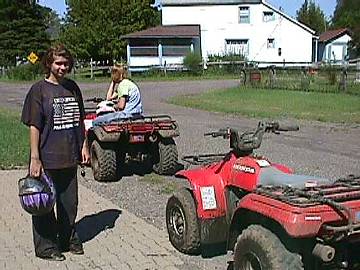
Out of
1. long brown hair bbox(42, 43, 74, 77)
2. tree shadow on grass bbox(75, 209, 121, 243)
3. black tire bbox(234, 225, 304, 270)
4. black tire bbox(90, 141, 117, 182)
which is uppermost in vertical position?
long brown hair bbox(42, 43, 74, 77)

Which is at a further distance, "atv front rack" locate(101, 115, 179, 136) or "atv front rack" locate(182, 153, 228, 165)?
"atv front rack" locate(101, 115, 179, 136)

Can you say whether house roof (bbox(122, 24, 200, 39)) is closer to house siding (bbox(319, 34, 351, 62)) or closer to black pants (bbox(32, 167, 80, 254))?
house siding (bbox(319, 34, 351, 62))

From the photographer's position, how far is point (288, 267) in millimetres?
4605

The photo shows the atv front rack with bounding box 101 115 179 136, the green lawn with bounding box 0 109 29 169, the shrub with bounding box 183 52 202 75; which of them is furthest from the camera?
the shrub with bounding box 183 52 202 75

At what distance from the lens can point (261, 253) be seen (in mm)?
4750

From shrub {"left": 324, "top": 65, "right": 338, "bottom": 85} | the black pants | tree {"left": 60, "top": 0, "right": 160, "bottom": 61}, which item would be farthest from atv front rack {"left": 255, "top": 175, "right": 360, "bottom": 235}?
tree {"left": 60, "top": 0, "right": 160, "bottom": 61}

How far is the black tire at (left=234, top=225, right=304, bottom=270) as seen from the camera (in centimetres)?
462

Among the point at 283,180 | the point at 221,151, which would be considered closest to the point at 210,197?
the point at 283,180

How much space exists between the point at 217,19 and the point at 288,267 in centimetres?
5474

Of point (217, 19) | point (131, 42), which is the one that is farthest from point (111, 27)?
point (217, 19)

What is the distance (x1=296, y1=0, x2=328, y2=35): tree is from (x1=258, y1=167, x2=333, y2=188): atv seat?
85832mm

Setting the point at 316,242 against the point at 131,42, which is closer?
the point at 316,242

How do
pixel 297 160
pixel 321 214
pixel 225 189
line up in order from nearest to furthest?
pixel 321 214 → pixel 225 189 → pixel 297 160

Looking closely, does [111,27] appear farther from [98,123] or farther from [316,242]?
[316,242]
